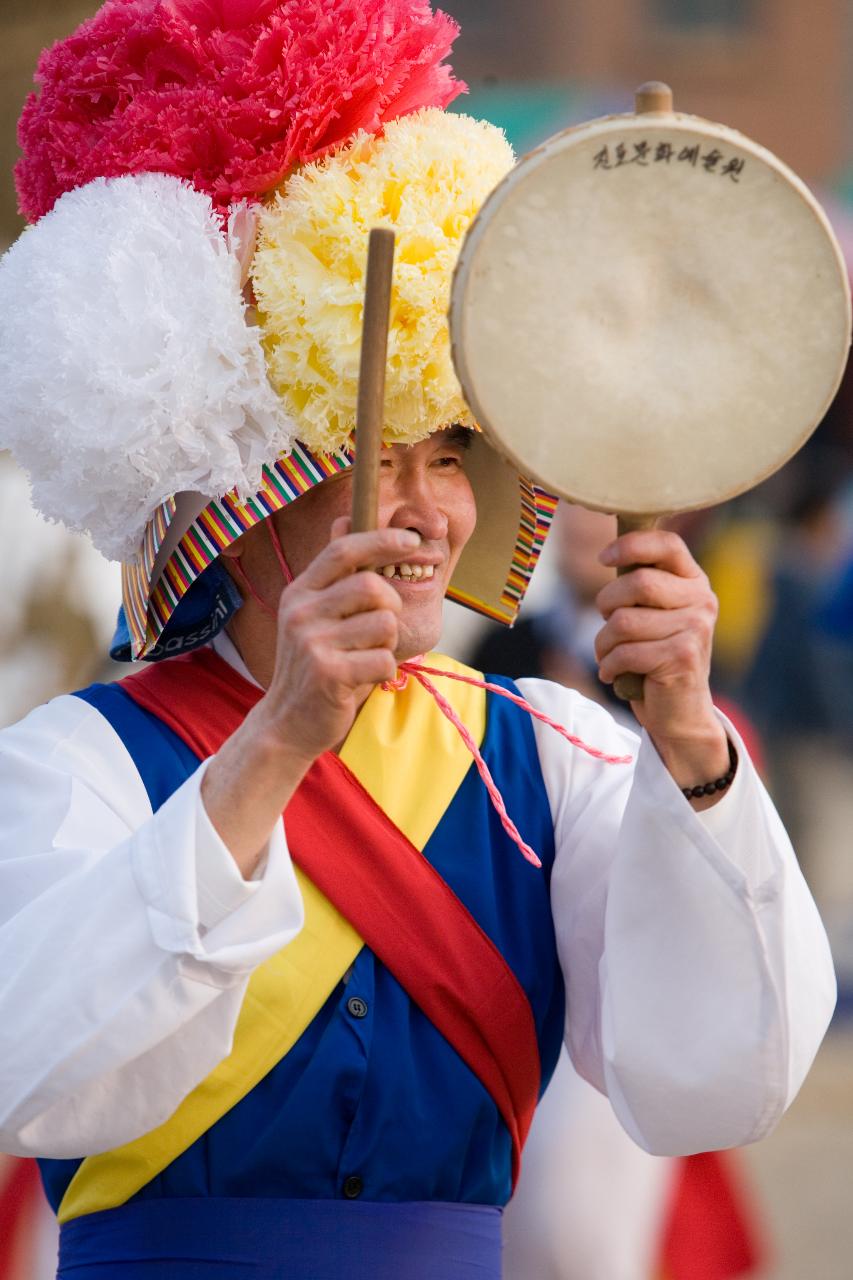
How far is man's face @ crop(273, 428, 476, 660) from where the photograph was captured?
6.81 feet

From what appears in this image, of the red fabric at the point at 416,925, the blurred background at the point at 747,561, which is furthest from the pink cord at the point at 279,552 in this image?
the blurred background at the point at 747,561

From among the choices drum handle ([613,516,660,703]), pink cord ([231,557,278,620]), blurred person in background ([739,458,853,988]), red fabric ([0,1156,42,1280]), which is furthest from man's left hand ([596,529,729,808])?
blurred person in background ([739,458,853,988])

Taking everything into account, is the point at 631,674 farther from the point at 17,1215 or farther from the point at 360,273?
the point at 17,1215

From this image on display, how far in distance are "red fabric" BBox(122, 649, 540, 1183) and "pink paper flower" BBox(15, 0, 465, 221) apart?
0.65m

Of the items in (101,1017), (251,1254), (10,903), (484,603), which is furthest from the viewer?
(484,603)

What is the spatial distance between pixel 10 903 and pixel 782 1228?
3.38 meters

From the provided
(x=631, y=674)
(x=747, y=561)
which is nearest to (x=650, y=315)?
(x=631, y=674)

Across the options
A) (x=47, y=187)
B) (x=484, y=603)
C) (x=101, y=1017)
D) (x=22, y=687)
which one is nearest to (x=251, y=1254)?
(x=101, y=1017)

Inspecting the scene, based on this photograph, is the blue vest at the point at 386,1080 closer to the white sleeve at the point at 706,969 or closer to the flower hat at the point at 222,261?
the white sleeve at the point at 706,969

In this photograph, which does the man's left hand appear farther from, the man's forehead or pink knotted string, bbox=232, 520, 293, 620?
pink knotted string, bbox=232, 520, 293, 620

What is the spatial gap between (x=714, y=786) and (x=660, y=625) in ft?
0.76

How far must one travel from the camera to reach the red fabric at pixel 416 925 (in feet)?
6.72

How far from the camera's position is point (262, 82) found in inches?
81.3

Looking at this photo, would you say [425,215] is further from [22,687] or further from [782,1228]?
[782,1228]
